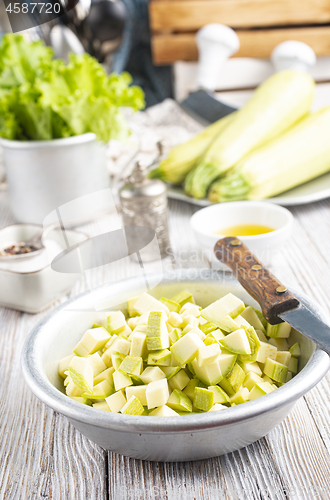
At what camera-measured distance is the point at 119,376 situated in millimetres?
541

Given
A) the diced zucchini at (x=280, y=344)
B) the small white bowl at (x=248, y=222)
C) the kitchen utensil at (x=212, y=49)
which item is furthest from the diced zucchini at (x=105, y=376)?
the kitchen utensil at (x=212, y=49)

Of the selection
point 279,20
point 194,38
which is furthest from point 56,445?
point 279,20

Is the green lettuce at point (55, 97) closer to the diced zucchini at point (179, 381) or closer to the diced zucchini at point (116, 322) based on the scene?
the diced zucchini at point (116, 322)

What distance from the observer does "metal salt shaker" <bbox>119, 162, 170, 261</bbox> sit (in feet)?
3.49

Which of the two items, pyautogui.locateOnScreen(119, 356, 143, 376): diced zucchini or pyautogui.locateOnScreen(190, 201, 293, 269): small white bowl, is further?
pyautogui.locateOnScreen(190, 201, 293, 269): small white bowl

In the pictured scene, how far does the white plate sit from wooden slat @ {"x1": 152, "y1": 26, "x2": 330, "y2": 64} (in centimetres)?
103

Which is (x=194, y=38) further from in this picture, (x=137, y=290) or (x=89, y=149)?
(x=137, y=290)

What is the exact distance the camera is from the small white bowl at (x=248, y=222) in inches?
37.0

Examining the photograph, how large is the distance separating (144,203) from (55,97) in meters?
0.37

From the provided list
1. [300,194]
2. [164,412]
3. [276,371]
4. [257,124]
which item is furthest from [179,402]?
[257,124]

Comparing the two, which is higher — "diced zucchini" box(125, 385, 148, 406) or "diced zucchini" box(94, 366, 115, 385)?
"diced zucchini" box(125, 385, 148, 406)

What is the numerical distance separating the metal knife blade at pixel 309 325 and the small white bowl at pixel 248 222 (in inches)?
14.0
